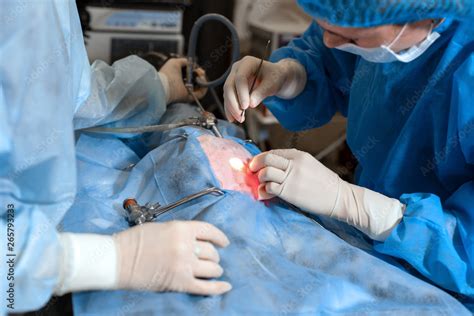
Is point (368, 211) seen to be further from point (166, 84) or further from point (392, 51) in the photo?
point (166, 84)

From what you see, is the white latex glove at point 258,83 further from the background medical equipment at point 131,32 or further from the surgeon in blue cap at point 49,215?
the background medical equipment at point 131,32

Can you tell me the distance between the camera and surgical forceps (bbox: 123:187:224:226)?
0.95 meters

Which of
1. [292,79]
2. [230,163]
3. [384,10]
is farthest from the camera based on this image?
[292,79]

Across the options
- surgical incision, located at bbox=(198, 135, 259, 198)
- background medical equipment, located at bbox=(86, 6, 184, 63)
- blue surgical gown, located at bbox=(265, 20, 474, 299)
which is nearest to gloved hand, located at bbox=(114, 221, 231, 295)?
surgical incision, located at bbox=(198, 135, 259, 198)

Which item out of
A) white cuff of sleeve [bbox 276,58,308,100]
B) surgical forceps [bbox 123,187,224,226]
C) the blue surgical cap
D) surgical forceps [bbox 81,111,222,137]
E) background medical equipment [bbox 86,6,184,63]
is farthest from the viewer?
background medical equipment [bbox 86,6,184,63]

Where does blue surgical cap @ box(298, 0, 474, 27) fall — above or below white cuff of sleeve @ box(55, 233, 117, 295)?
above

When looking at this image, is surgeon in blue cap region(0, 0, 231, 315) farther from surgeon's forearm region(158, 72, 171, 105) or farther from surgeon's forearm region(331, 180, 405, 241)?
surgeon's forearm region(158, 72, 171, 105)

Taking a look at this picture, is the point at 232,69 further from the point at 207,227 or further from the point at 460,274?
the point at 460,274

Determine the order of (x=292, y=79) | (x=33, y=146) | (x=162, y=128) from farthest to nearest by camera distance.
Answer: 1. (x=292, y=79)
2. (x=162, y=128)
3. (x=33, y=146)

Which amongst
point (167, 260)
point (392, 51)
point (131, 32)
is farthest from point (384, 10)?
point (131, 32)

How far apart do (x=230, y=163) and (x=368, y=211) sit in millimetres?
289

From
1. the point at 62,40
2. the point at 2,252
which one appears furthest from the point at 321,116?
the point at 2,252

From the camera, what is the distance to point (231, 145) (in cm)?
116

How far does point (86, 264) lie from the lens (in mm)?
763
